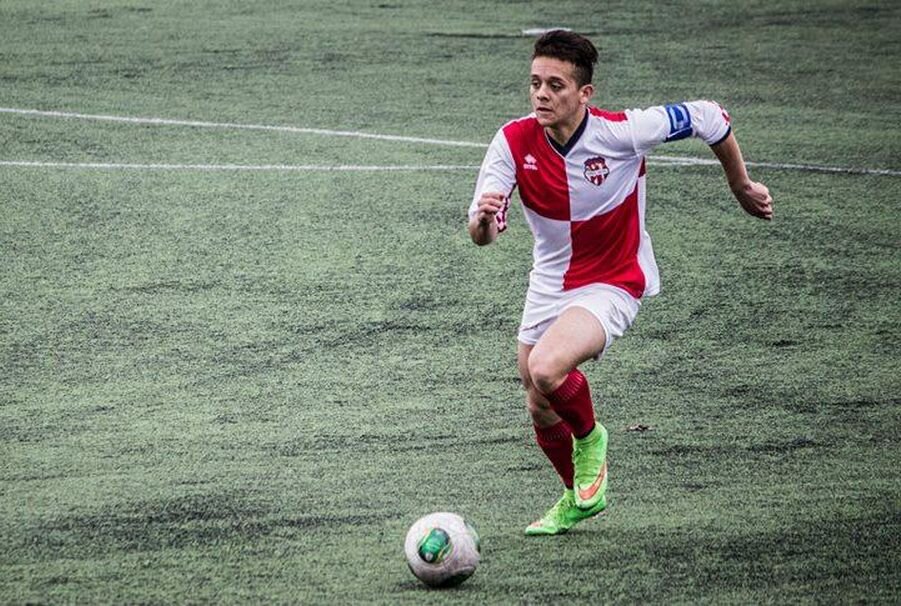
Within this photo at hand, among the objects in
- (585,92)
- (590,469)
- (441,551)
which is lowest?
(590,469)

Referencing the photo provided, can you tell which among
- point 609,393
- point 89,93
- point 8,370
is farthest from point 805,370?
point 89,93

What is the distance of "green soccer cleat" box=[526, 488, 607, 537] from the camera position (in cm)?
611

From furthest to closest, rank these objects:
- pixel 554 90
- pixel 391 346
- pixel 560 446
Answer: pixel 391 346 < pixel 560 446 < pixel 554 90

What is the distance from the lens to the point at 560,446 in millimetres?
6367

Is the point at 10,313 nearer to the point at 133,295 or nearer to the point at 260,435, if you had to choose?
the point at 133,295

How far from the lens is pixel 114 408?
25.0 feet

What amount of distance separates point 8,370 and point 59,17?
394 inches

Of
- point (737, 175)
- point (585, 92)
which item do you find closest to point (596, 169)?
point (585, 92)

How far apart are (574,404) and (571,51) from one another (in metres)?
1.34

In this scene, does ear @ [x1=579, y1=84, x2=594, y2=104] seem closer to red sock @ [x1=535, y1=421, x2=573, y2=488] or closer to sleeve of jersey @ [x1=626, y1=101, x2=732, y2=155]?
sleeve of jersey @ [x1=626, y1=101, x2=732, y2=155]

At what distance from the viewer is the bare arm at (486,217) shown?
578cm

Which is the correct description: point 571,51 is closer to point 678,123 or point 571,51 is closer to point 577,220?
point 678,123

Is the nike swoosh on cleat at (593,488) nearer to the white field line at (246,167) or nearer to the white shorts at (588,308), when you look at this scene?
the white shorts at (588,308)

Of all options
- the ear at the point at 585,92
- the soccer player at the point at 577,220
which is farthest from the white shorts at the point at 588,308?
the ear at the point at 585,92
